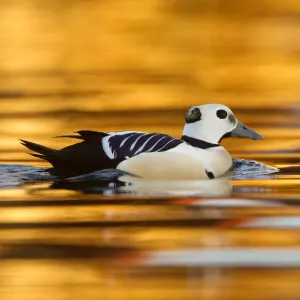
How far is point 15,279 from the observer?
439 centimetres

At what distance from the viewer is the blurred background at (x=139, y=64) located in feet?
38.7

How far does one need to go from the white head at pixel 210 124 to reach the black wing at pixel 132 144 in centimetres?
51

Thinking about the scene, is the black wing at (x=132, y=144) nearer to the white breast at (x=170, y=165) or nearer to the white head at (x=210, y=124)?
the white breast at (x=170, y=165)

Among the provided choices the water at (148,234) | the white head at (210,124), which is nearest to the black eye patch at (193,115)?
the white head at (210,124)

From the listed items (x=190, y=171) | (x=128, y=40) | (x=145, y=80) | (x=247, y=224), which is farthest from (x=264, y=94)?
(x=247, y=224)

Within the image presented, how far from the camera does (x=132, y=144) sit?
731 centimetres

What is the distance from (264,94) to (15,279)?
965 cm

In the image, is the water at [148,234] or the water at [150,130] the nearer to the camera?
the water at [148,234]

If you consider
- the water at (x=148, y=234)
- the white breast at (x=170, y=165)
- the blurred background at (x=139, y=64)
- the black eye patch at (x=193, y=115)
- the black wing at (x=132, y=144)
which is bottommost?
the water at (x=148, y=234)

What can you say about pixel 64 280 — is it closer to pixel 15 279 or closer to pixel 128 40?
pixel 15 279

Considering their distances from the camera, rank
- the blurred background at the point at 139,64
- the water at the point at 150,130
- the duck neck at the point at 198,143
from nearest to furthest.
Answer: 1. the water at the point at 150,130
2. the duck neck at the point at 198,143
3. the blurred background at the point at 139,64

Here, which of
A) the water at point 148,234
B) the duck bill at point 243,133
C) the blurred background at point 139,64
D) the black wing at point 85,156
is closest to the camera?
the water at point 148,234

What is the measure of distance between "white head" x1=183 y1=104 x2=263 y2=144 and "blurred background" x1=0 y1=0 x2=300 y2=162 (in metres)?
1.40

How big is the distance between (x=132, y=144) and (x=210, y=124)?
2.74 feet
